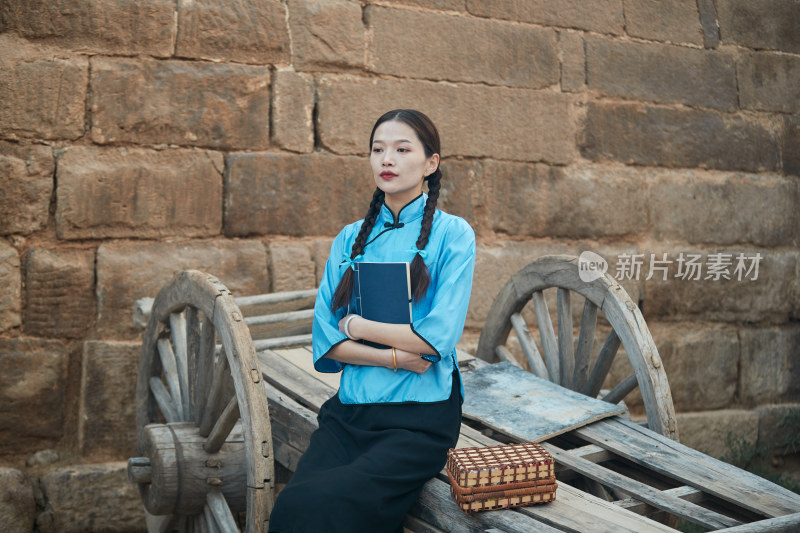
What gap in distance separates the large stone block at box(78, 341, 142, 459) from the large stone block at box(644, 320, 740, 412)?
299cm

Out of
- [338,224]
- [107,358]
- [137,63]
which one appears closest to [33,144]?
[137,63]

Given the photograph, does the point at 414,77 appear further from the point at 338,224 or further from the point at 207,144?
the point at 207,144

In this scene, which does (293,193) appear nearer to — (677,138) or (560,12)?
(560,12)

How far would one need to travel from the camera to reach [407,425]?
232 centimetres

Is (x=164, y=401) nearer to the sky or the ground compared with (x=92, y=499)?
nearer to the sky

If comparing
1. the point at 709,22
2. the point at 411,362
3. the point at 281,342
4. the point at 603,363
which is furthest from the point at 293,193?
the point at 709,22

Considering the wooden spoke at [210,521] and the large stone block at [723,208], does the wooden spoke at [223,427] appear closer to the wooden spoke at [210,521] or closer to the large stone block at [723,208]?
the wooden spoke at [210,521]

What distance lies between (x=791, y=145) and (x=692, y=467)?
3550mm

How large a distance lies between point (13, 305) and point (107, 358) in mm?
468

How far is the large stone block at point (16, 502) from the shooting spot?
359 cm

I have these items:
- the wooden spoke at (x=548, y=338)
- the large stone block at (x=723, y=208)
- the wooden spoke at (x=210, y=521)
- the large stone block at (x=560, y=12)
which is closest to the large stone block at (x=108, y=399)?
the wooden spoke at (x=210, y=521)

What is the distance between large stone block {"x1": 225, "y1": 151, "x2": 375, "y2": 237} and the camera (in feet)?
13.3

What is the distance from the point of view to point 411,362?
2346 millimetres

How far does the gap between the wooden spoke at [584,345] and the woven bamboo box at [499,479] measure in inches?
42.6
